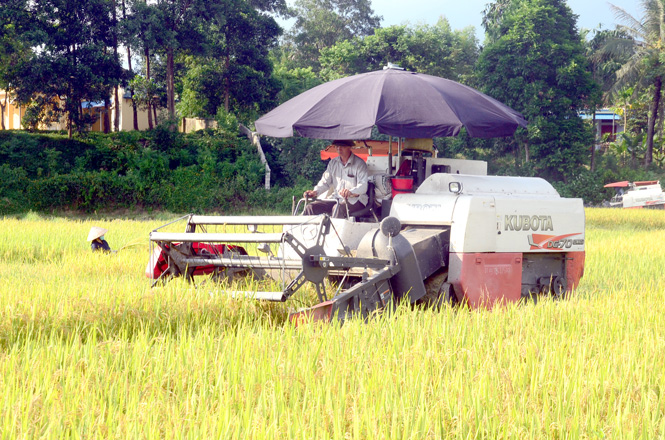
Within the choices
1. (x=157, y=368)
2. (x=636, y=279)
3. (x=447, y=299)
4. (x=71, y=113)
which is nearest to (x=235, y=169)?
(x=71, y=113)

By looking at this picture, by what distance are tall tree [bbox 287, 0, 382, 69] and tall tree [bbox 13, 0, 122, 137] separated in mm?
22737

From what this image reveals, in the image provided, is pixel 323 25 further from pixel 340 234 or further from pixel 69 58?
pixel 340 234

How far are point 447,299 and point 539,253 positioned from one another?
149 centimetres

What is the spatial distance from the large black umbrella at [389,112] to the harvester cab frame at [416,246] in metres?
0.60

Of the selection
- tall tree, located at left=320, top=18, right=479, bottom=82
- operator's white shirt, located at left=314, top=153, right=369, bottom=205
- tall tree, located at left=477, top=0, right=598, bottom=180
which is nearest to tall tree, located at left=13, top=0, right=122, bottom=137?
tall tree, located at left=320, top=18, right=479, bottom=82

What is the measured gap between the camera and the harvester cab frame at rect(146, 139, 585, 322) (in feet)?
19.0

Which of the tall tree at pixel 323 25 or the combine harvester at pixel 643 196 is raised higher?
the tall tree at pixel 323 25

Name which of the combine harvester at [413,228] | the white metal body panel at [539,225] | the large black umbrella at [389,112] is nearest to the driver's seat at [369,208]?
the combine harvester at [413,228]

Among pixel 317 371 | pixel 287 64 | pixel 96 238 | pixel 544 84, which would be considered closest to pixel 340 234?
pixel 317 371

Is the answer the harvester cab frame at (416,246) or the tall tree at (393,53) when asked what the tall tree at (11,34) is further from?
the harvester cab frame at (416,246)

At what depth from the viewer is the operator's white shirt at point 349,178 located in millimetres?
7132

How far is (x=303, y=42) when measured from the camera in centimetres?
4944

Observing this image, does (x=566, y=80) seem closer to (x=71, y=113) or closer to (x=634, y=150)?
(x=634, y=150)

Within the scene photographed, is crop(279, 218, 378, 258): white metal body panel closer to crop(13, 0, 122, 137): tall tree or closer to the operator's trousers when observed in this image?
→ the operator's trousers
